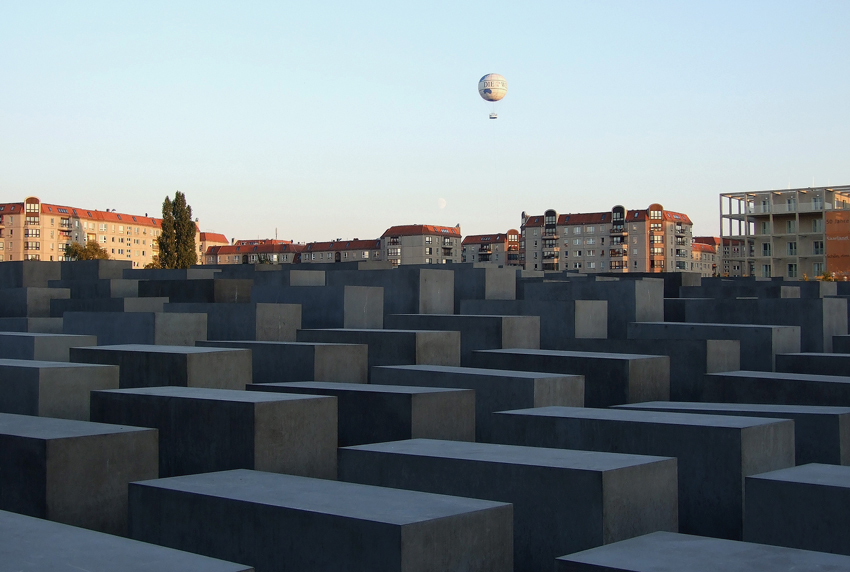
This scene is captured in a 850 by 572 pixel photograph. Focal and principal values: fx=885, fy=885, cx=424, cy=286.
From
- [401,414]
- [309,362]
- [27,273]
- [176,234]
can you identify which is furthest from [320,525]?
[176,234]

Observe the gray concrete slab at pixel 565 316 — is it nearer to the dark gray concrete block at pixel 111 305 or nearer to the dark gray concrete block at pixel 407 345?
the dark gray concrete block at pixel 407 345

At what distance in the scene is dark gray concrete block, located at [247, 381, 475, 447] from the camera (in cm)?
863

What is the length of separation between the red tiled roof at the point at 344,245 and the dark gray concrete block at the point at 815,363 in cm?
11204

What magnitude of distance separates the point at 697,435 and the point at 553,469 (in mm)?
1887

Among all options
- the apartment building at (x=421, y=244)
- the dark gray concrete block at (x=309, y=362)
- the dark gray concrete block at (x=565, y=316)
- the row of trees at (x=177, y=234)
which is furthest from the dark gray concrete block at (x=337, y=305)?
the apartment building at (x=421, y=244)

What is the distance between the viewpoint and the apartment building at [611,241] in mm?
103000

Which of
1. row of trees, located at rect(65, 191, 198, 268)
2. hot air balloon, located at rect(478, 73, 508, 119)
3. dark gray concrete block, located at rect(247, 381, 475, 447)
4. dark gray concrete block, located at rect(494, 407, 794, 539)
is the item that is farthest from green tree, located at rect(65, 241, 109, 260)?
dark gray concrete block, located at rect(494, 407, 794, 539)

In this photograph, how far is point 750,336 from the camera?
13.2 meters

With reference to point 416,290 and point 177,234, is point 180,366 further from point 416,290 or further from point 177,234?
point 177,234

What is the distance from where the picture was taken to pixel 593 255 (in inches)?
4161

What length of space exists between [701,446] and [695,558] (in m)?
3.04

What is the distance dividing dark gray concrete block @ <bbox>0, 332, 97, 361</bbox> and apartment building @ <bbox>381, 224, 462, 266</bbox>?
104677 millimetres

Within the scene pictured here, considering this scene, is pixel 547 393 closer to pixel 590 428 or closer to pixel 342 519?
pixel 590 428

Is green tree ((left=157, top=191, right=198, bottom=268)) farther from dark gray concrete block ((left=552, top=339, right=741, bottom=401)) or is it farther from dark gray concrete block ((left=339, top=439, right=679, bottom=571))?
dark gray concrete block ((left=339, top=439, right=679, bottom=571))
